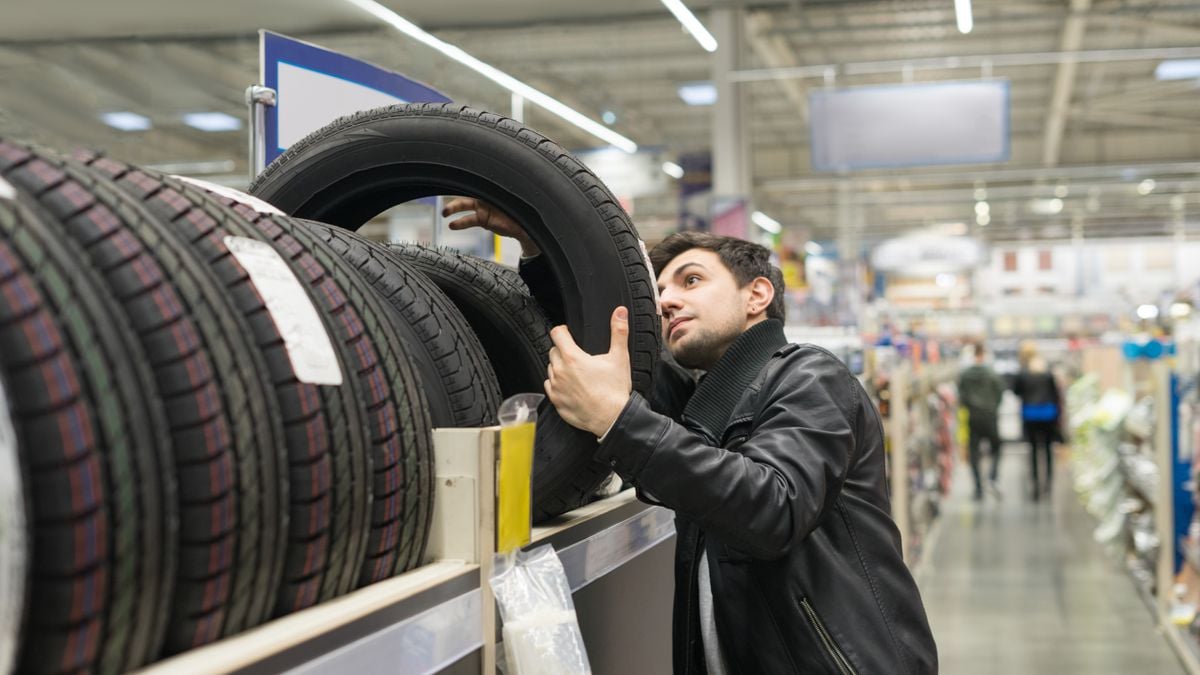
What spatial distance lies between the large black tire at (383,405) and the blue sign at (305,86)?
4.22 feet

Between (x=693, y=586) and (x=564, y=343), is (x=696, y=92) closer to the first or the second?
(x=693, y=586)

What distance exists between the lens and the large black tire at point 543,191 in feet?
5.09

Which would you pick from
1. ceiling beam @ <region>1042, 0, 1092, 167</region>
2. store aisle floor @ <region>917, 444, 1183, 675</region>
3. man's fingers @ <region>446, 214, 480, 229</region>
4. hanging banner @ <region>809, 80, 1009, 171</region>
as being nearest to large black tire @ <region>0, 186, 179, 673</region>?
man's fingers @ <region>446, 214, 480, 229</region>

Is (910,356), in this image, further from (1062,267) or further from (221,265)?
(1062,267)

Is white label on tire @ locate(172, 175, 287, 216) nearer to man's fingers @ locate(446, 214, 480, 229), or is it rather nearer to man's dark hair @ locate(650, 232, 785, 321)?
man's fingers @ locate(446, 214, 480, 229)

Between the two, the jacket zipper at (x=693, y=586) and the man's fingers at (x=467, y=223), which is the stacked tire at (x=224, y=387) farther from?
the jacket zipper at (x=693, y=586)

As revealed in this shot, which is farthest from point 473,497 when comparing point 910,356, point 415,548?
point 910,356

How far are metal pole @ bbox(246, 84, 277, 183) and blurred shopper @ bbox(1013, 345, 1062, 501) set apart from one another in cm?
1255

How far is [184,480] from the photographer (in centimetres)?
87

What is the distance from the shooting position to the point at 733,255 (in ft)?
6.72

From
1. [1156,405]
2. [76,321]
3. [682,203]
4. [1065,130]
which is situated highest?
[1065,130]

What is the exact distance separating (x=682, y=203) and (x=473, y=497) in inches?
435

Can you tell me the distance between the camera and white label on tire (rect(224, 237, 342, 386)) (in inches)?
41.2

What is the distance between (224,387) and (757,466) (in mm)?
833
